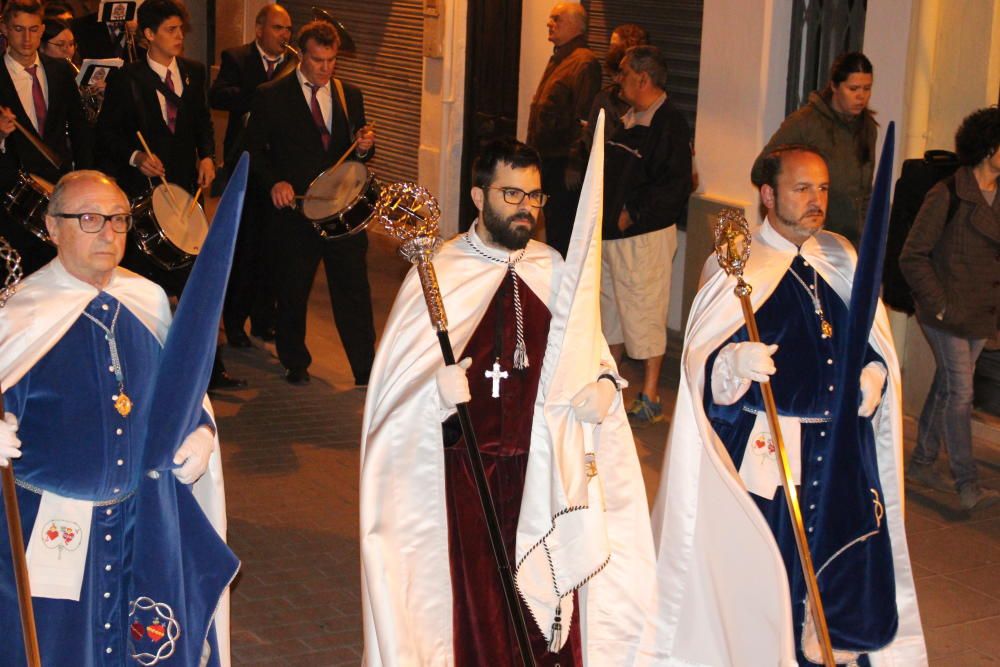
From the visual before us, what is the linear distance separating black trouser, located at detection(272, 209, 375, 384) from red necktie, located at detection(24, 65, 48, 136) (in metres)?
1.58

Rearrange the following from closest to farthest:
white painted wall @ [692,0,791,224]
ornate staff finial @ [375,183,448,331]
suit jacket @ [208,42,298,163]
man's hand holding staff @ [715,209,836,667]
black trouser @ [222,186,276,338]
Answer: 1. ornate staff finial @ [375,183,448,331]
2. man's hand holding staff @ [715,209,836,667]
3. white painted wall @ [692,0,791,224]
4. black trouser @ [222,186,276,338]
5. suit jacket @ [208,42,298,163]

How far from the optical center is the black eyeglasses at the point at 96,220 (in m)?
4.52

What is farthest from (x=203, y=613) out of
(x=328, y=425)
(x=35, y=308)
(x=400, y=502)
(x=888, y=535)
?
(x=328, y=425)

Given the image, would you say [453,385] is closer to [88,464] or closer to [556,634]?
[556,634]

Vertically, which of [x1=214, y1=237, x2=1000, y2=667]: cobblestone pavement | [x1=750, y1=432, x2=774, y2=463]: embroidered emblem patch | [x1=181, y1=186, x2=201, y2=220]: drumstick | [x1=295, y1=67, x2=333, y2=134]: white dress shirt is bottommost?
[x1=214, y1=237, x2=1000, y2=667]: cobblestone pavement

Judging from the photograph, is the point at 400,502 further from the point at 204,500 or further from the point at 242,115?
the point at 242,115

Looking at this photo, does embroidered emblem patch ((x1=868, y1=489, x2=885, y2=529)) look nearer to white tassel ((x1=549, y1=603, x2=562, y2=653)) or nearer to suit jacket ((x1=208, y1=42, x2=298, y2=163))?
white tassel ((x1=549, y1=603, x2=562, y2=653))

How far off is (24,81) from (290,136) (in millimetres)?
1647

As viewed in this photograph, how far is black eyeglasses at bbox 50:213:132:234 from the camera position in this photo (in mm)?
4523

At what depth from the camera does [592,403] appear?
193 inches

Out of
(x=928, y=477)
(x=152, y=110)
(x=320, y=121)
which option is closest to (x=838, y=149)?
(x=928, y=477)

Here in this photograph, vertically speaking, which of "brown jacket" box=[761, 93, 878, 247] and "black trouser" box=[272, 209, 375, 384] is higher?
"brown jacket" box=[761, 93, 878, 247]

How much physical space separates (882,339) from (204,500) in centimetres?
247

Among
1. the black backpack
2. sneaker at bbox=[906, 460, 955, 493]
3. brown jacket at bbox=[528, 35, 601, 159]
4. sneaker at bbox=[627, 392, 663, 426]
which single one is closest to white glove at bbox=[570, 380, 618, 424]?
the black backpack
